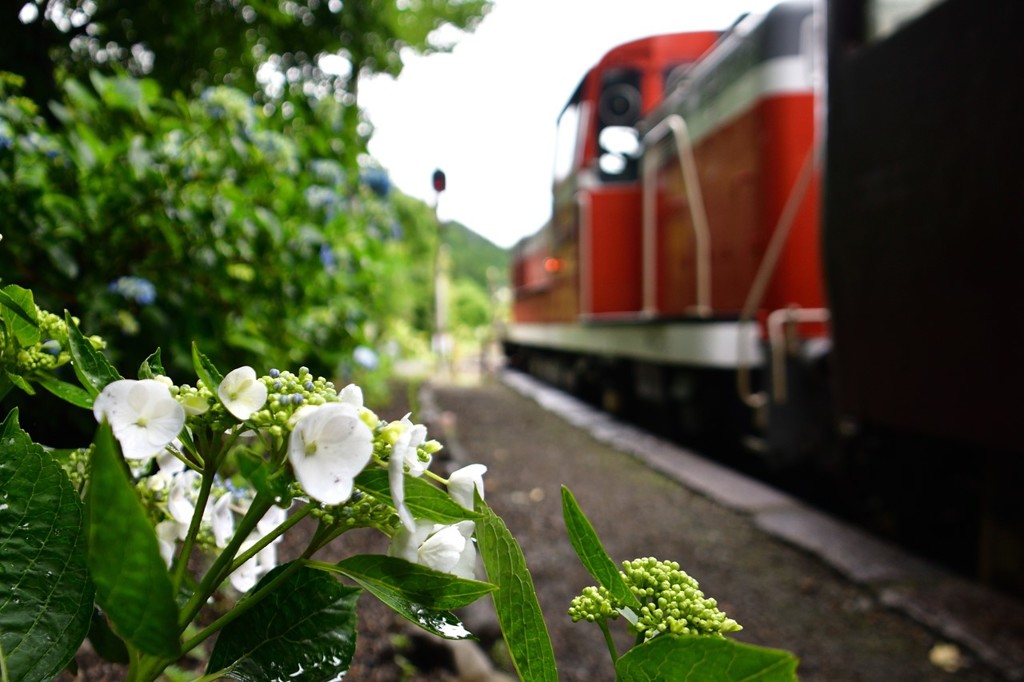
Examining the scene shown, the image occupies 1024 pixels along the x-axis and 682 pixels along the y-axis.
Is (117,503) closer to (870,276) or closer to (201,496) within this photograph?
(201,496)

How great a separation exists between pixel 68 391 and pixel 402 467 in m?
0.22

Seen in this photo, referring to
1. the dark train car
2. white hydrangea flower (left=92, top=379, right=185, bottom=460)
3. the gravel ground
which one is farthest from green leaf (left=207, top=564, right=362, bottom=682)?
the dark train car

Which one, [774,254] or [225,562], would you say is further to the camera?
[774,254]

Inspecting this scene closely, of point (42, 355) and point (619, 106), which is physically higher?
point (619, 106)

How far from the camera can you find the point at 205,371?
14.6 inches

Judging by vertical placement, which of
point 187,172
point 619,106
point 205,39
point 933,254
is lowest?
point 933,254

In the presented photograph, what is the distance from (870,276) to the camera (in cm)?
248

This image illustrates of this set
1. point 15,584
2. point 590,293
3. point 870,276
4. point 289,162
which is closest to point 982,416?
point 870,276

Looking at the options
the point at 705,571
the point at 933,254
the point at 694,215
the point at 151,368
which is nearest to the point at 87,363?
the point at 151,368

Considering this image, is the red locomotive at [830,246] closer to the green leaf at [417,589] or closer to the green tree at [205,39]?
the green tree at [205,39]

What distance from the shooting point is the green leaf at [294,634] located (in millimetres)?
390

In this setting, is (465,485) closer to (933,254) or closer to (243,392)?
(243,392)

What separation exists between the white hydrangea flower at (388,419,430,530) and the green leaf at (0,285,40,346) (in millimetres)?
197

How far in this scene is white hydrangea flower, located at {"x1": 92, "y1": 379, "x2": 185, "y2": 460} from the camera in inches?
12.9
